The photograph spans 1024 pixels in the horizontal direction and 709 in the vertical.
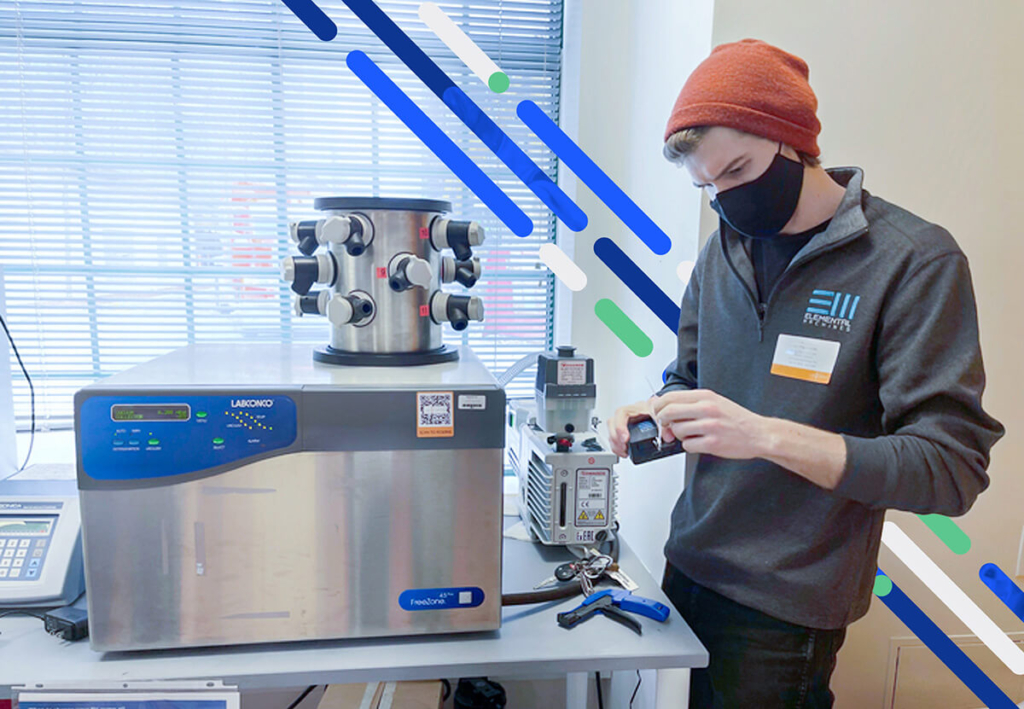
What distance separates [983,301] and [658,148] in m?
0.81

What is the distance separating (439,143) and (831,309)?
1.25 m

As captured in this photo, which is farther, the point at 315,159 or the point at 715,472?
the point at 315,159

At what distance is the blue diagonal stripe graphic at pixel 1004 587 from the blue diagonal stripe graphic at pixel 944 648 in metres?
0.16

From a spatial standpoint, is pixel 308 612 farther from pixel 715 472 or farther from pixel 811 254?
pixel 811 254

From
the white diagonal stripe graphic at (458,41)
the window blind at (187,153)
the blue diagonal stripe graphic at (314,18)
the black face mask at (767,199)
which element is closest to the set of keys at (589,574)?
the black face mask at (767,199)

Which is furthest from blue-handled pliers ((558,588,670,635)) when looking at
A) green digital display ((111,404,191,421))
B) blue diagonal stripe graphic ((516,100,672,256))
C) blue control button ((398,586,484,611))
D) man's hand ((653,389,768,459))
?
blue diagonal stripe graphic ((516,100,672,256))

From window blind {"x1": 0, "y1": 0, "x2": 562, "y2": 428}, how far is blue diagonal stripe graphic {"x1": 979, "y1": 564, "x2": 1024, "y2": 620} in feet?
5.04

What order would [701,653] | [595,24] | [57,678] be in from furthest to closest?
[595,24]
[701,653]
[57,678]

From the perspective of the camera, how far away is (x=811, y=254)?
953 millimetres

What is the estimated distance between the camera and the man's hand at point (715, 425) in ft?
2.83

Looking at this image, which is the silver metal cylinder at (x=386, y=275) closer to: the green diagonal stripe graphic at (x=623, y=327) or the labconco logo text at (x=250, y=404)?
the labconco logo text at (x=250, y=404)

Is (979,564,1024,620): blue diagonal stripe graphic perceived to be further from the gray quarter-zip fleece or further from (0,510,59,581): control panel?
(0,510,59,581): control panel

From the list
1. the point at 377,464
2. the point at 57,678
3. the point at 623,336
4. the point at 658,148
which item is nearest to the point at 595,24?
the point at 658,148

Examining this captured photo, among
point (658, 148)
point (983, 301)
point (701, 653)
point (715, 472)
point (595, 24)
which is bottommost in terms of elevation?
point (701, 653)
